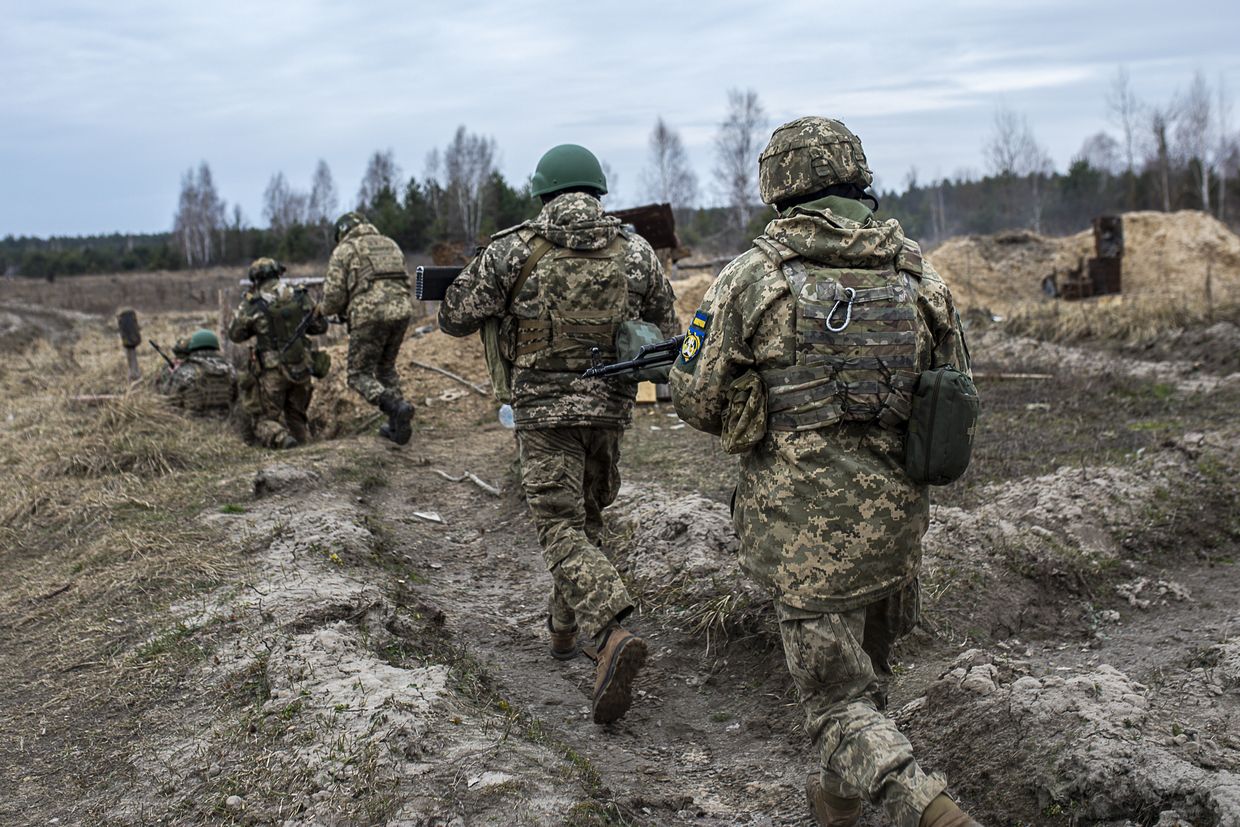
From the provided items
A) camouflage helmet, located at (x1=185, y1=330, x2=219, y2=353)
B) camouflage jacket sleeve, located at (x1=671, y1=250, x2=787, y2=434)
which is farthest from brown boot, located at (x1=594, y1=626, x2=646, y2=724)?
camouflage helmet, located at (x1=185, y1=330, x2=219, y2=353)

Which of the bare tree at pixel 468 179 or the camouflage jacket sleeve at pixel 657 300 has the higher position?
the bare tree at pixel 468 179

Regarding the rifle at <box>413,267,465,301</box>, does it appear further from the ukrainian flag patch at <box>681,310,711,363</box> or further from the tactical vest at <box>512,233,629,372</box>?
the ukrainian flag patch at <box>681,310,711,363</box>

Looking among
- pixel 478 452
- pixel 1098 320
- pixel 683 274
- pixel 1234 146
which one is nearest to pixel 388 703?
pixel 478 452

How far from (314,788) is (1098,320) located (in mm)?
12759

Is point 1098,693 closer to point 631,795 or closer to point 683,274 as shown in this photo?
point 631,795

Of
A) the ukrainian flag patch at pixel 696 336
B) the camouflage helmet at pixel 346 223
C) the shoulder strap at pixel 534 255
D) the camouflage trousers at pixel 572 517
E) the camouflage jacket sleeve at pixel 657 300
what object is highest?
the camouflage helmet at pixel 346 223

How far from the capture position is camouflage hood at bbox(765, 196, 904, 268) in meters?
2.88

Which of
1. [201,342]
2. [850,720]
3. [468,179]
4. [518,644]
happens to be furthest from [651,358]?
[468,179]

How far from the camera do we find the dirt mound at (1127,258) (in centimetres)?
1708

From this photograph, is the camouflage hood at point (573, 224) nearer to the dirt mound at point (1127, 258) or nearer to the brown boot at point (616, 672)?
the brown boot at point (616, 672)

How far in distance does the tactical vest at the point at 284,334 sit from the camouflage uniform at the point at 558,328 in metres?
5.16

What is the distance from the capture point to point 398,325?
8695 mm

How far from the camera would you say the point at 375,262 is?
338 inches

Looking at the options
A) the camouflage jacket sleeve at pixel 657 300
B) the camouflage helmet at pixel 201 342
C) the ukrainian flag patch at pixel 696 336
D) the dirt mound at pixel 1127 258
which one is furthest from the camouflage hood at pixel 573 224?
the dirt mound at pixel 1127 258
